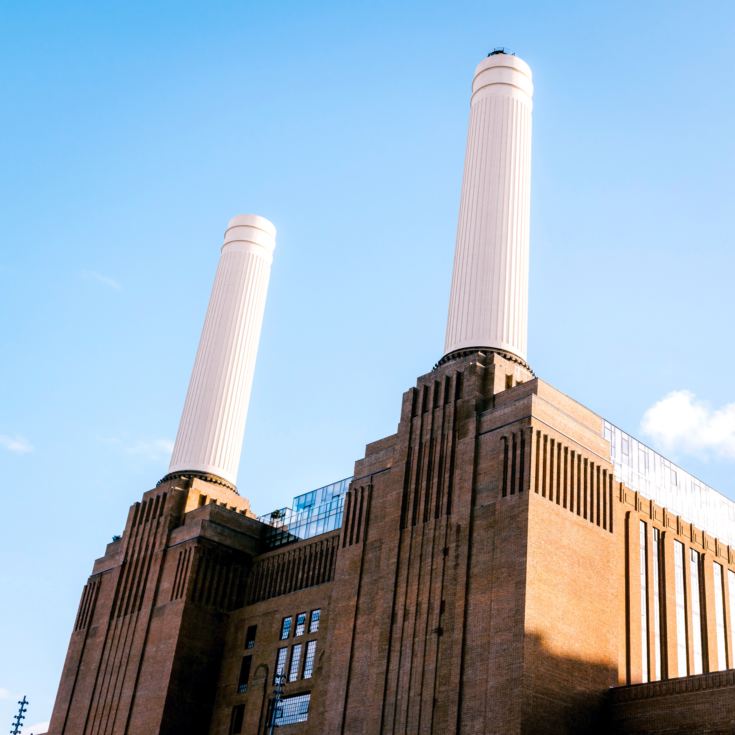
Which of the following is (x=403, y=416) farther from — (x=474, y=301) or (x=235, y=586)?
(x=235, y=586)

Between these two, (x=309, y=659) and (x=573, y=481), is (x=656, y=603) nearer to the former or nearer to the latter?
(x=573, y=481)

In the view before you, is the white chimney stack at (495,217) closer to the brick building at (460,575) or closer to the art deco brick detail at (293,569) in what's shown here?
the brick building at (460,575)

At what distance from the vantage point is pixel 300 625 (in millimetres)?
63188

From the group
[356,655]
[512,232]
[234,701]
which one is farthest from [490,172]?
[234,701]

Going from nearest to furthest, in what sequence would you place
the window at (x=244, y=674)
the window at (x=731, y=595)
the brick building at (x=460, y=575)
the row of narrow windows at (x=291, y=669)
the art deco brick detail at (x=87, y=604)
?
the brick building at (x=460, y=575)
the row of narrow windows at (x=291, y=669)
the window at (x=731, y=595)
the window at (x=244, y=674)
the art deco brick detail at (x=87, y=604)

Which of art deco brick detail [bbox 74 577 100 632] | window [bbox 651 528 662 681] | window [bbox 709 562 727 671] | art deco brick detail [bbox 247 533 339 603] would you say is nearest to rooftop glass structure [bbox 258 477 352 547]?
art deco brick detail [bbox 247 533 339 603]

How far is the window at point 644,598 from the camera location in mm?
55188

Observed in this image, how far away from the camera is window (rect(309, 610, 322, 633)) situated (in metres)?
61.8

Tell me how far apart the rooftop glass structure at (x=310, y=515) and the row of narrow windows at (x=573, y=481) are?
732 inches

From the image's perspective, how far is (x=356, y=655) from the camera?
178 feet

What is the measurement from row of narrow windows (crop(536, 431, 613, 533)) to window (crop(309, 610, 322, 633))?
18056 millimetres

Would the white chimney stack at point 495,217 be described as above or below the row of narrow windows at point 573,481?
above

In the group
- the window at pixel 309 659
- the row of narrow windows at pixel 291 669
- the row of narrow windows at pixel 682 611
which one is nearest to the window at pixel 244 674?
the row of narrow windows at pixel 291 669

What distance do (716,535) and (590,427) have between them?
17.8m
